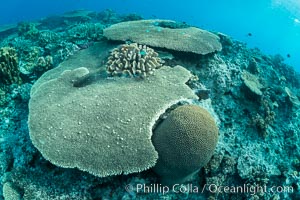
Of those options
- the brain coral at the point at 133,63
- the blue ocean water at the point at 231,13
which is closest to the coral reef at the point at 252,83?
the brain coral at the point at 133,63

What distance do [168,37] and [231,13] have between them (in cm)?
11164

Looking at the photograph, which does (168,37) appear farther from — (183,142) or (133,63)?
(183,142)

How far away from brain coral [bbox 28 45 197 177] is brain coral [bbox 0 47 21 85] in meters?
1.72

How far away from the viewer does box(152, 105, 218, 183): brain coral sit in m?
4.55

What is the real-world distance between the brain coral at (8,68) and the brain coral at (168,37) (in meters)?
2.89

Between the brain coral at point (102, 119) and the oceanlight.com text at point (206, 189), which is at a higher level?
the brain coral at point (102, 119)

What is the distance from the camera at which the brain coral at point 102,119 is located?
441 centimetres

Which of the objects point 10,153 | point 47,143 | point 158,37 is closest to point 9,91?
point 10,153

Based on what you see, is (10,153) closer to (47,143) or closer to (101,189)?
(47,143)

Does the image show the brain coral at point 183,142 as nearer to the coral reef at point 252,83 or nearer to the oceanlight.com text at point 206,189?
the oceanlight.com text at point 206,189

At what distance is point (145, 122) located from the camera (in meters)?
4.82

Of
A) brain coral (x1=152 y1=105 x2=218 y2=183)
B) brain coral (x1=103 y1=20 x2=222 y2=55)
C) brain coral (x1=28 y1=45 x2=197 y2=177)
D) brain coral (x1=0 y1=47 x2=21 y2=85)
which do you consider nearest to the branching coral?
brain coral (x1=103 y1=20 x2=222 y2=55)

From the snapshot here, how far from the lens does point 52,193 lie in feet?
15.4

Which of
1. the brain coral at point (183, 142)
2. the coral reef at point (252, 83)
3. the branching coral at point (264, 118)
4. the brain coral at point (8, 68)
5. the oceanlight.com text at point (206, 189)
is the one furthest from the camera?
the coral reef at point (252, 83)
